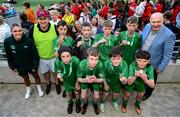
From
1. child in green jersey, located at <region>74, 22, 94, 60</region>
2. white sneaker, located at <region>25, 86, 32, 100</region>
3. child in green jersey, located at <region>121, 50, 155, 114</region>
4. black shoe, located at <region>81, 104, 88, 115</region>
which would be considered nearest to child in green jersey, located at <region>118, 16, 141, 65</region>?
child in green jersey, located at <region>121, 50, 155, 114</region>

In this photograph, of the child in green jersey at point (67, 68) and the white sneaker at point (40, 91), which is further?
the white sneaker at point (40, 91)

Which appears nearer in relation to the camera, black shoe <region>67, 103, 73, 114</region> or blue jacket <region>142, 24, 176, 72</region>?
blue jacket <region>142, 24, 176, 72</region>

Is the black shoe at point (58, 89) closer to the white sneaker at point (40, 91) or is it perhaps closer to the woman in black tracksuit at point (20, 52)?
the white sneaker at point (40, 91)

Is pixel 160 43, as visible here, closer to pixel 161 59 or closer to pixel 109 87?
pixel 161 59

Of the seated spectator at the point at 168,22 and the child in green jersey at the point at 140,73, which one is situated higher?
the seated spectator at the point at 168,22

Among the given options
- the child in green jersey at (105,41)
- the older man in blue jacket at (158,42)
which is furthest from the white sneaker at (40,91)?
the older man in blue jacket at (158,42)

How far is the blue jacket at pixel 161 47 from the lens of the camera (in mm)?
4031

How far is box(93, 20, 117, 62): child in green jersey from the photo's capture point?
4371mm

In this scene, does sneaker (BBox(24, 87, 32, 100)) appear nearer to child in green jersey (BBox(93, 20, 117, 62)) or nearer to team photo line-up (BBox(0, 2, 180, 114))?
team photo line-up (BBox(0, 2, 180, 114))

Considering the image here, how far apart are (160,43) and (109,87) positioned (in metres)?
1.33

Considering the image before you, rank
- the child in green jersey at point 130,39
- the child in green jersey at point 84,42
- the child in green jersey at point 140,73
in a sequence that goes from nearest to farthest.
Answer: the child in green jersey at point 140,73 → the child in green jersey at point 130,39 → the child in green jersey at point 84,42

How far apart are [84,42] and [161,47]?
5.12 feet

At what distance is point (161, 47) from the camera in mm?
4160

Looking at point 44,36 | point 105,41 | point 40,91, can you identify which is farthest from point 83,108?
point 44,36
